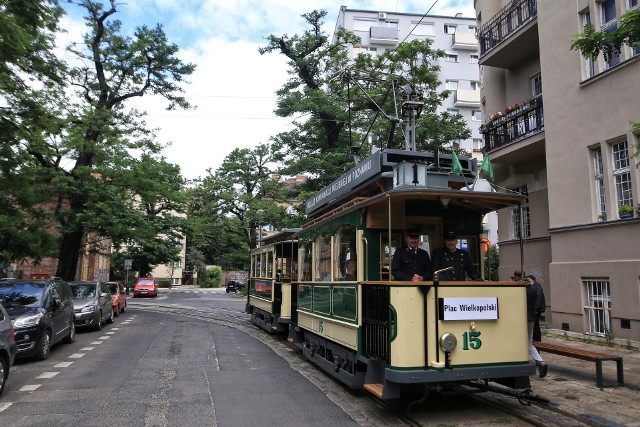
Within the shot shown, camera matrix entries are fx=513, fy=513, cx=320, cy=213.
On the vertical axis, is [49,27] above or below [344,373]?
above

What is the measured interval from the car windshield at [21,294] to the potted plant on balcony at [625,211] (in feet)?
42.2

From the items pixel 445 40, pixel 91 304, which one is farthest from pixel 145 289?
pixel 445 40

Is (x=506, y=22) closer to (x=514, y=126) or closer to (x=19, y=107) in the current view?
(x=514, y=126)

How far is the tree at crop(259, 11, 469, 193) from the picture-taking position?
71.6ft

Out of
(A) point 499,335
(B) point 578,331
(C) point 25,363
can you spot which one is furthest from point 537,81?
(C) point 25,363

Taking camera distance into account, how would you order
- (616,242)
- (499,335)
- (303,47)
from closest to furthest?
(499,335), (616,242), (303,47)

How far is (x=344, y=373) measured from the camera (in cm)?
782

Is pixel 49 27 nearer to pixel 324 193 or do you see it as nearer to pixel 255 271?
pixel 324 193

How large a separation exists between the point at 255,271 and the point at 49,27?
995cm

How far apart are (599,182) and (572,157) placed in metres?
0.98

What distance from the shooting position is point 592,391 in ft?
24.8

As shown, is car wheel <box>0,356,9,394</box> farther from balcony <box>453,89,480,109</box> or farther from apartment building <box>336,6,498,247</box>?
balcony <box>453,89,480,109</box>

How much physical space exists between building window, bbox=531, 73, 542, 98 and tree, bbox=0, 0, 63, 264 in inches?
547

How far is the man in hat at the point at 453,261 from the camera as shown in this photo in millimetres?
6879
